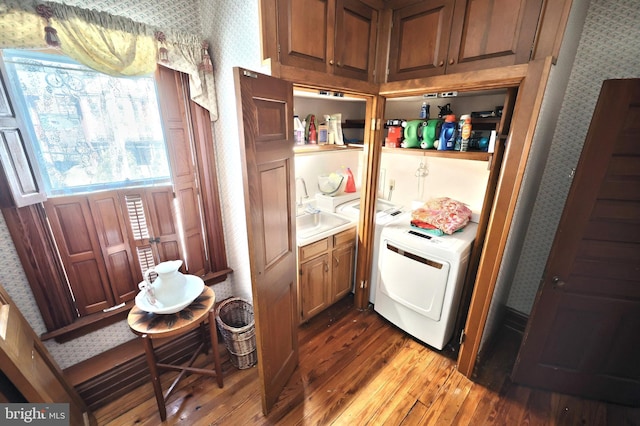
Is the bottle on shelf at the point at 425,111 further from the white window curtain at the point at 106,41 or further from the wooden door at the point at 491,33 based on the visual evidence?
the white window curtain at the point at 106,41

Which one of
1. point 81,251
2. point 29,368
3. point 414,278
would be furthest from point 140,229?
point 414,278

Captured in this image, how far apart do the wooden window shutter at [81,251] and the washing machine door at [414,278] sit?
6.56ft

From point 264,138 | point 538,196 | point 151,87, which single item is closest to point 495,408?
point 538,196

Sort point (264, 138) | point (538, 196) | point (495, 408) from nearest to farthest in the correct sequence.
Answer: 1. point (264, 138)
2. point (495, 408)
3. point (538, 196)

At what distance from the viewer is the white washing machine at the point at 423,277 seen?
1.78 meters

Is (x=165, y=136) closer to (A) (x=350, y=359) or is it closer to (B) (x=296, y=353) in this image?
(B) (x=296, y=353)

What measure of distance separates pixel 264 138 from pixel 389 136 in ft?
4.48

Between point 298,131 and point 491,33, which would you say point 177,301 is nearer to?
point 298,131

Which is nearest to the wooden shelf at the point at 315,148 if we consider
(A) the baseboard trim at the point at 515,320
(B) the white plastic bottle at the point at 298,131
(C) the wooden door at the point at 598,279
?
(B) the white plastic bottle at the point at 298,131

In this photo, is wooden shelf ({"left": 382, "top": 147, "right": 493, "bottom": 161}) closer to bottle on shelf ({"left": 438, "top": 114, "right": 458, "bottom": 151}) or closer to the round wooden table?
bottle on shelf ({"left": 438, "top": 114, "right": 458, "bottom": 151})

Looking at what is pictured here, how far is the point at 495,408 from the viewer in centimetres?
162

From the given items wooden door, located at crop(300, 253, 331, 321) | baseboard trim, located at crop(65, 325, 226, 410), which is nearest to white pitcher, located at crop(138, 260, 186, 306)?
baseboard trim, located at crop(65, 325, 226, 410)

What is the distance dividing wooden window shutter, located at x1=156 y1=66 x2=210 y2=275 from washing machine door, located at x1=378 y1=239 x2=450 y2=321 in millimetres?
1494

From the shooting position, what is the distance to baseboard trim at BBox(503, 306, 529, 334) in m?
2.16
